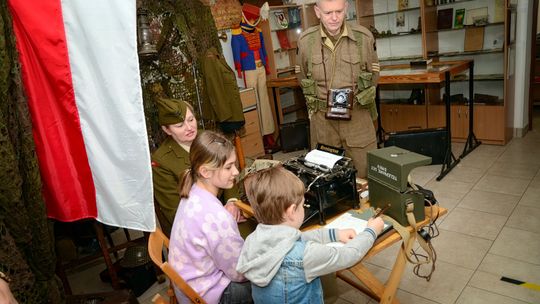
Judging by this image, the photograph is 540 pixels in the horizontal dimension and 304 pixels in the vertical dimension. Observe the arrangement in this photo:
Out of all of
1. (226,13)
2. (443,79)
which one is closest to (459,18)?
(443,79)

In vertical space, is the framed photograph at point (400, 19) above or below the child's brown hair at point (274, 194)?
above

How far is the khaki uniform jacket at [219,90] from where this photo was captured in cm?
382

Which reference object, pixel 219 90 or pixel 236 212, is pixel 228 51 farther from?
pixel 236 212

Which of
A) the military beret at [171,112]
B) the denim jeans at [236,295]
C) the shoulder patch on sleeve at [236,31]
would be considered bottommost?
the denim jeans at [236,295]

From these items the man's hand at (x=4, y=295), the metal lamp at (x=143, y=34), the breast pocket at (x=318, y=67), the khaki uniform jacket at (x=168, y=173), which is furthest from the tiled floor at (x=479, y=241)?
the metal lamp at (x=143, y=34)

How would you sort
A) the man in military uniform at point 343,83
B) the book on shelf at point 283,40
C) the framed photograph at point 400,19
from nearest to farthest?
1. the man in military uniform at point 343,83
2. the framed photograph at point 400,19
3. the book on shelf at point 283,40

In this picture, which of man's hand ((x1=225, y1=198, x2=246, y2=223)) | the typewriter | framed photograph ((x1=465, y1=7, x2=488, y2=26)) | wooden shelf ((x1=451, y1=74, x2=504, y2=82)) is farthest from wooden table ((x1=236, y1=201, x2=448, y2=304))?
framed photograph ((x1=465, y1=7, x2=488, y2=26))

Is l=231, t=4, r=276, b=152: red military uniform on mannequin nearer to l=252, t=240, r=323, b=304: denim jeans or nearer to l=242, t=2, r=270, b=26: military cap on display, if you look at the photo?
l=242, t=2, r=270, b=26: military cap on display

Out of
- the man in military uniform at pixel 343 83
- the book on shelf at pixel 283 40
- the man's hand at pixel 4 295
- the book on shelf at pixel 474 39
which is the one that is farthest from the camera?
the book on shelf at pixel 283 40

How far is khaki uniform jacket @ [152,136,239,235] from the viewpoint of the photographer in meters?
2.21

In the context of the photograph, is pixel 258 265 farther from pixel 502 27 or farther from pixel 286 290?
pixel 502 27

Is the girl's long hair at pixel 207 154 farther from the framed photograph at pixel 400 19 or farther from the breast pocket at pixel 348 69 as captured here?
the framed photograph at pixel 400 19

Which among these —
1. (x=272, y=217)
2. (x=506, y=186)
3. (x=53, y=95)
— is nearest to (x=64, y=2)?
(x=53, y=95)

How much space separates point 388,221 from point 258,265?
21.8 inches
